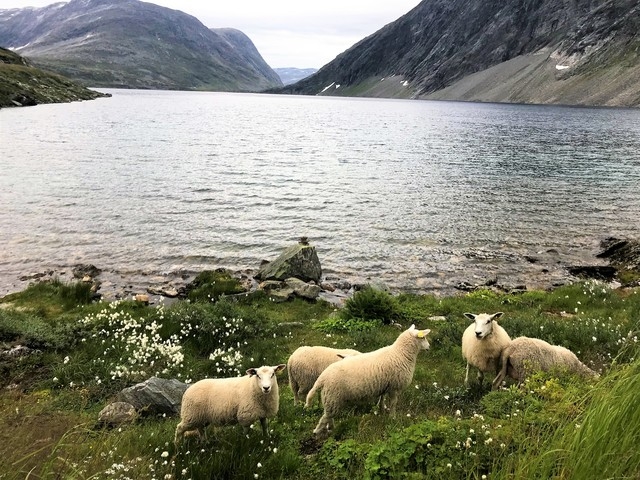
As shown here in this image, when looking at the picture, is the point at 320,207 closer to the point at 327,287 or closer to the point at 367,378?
the point at 327,287

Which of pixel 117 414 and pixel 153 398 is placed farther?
pixel 153 398

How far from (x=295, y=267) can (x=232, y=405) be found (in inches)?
545

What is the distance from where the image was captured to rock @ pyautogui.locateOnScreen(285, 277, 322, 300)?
20000 millimetres

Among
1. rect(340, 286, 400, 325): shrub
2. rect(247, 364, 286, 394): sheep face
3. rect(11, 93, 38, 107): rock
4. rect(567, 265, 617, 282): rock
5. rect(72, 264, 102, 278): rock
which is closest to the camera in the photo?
rect(247, 364, 286, 394): sheep face

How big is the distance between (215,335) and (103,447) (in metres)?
6.99

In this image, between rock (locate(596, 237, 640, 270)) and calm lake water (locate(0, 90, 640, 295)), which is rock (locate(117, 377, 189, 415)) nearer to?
calm lake water (locate(0, 90, 640, 295))

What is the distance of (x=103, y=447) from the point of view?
24.5ft

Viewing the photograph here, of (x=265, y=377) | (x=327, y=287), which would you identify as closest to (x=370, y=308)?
(x=327, y=287)

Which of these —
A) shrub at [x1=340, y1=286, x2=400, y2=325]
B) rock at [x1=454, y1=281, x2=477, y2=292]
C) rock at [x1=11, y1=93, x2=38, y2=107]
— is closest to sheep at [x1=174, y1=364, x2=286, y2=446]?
shrub at [x1=340, y1=286, x2=400, y2=325]

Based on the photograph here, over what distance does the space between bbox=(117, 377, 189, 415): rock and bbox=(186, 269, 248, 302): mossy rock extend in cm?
829

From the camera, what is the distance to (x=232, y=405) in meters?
8.73

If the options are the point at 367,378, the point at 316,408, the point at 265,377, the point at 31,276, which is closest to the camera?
the point at 265,377

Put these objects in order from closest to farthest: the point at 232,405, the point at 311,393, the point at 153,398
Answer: the point at 232,405 → the point at 311,393 → the point at 153,398

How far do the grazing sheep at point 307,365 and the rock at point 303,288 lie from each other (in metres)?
9.36
